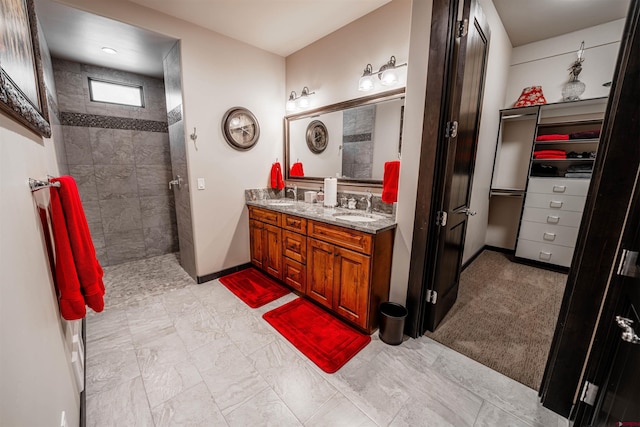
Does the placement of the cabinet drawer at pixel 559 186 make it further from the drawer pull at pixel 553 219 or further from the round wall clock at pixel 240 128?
the round wall clock at pixel 240 128

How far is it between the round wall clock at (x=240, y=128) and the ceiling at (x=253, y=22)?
78cm

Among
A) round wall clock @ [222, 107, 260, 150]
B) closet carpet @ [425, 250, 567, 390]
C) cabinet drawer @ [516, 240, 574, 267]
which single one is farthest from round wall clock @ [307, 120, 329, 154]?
cabinet drawer @ [516, 240, 574, 267]

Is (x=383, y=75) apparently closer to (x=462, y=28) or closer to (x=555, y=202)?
(x=462, y=28)

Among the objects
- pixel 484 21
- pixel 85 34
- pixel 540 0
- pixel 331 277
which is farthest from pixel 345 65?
pixel 85 34

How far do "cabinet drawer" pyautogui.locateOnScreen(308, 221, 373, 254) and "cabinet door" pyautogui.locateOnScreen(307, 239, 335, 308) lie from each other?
69 millimetres

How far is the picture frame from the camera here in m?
0.70

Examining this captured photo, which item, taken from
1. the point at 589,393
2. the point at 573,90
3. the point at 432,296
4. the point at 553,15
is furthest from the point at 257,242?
the point at 573,90

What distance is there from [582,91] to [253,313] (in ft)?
14.7

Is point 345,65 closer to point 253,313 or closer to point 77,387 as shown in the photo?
point 253,313

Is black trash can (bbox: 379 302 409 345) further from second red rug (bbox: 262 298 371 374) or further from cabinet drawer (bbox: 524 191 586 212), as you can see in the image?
cabinet drawer (bbox: 524 191 586 212)

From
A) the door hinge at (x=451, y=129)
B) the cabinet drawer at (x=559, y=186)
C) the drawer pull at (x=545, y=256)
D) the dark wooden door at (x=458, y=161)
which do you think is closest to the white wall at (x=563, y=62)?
the cabinet drawer at (x=559, y=186)

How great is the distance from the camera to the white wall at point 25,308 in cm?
59

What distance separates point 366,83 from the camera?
2336 millimetres

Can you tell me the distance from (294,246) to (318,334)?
83 cm
